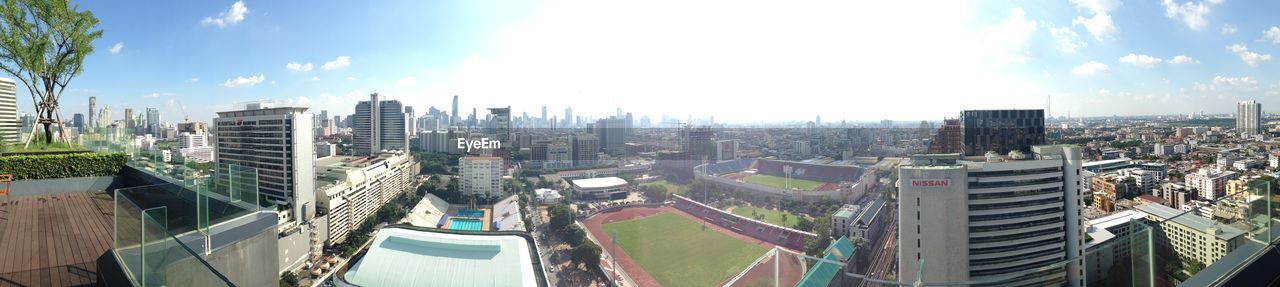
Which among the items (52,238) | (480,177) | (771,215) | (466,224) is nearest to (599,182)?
(480,177)

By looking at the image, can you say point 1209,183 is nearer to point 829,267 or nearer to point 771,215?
point 771,215

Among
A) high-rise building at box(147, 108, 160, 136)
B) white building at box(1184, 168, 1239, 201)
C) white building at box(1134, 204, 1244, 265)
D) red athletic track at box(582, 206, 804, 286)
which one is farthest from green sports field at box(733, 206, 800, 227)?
high-rise building at box(147, 108, 160, 136)

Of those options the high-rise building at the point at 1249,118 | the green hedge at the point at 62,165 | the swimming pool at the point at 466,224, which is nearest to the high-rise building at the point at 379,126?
the swimming pool at the point at 466,224

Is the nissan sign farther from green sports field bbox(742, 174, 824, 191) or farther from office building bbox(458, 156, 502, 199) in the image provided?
office building bbox(458, 156, 502, 199)

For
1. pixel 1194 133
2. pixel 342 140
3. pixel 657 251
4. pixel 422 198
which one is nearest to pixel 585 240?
pixel 657 251

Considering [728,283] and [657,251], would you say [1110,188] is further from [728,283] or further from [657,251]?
[657,251]
